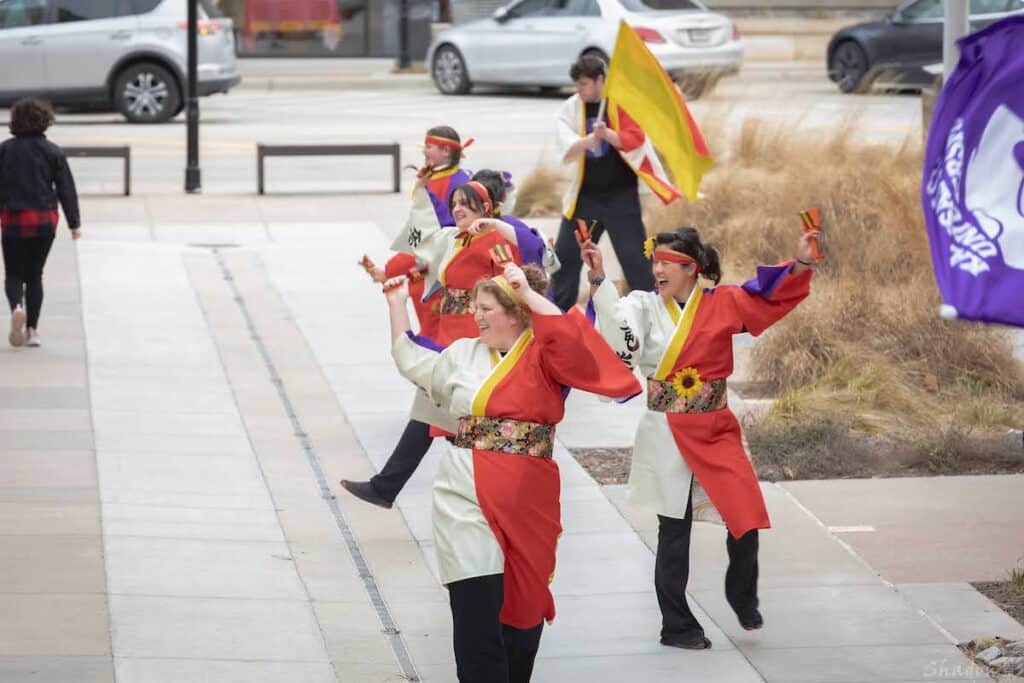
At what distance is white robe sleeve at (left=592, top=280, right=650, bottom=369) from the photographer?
6.46m

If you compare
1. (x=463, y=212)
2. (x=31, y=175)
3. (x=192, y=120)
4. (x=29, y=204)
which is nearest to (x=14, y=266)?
(x=29, y=204)

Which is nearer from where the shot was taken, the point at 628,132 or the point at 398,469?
the point at 398,469

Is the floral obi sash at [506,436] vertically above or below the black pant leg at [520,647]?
above

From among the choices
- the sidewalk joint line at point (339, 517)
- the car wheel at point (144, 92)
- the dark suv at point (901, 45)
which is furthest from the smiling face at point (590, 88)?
the dark suv at point (901, 45)

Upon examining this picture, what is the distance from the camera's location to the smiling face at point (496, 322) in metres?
5.63

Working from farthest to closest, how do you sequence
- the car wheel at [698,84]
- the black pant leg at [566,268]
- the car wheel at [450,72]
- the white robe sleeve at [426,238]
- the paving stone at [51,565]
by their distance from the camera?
the car wheel at [450,72] → the car wheel at [698,84] → the black pant leg at [566,268] → the white robe sleeve at [426,238] → the paving stone at [51,565]

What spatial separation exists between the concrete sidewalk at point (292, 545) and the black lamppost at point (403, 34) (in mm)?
20005

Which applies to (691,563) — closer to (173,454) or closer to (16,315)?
(173,454)

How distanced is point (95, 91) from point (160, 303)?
11081 millimetres

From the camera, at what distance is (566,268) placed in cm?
1132

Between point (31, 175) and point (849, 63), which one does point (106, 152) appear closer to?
point (31, 175)

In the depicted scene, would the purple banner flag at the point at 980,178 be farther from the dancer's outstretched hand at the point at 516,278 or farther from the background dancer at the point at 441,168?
A: the background dancer at the point at 441,168

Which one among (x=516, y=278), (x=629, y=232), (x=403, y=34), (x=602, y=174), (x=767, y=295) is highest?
(x=516, y=278)

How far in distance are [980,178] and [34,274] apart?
23.6 feet
